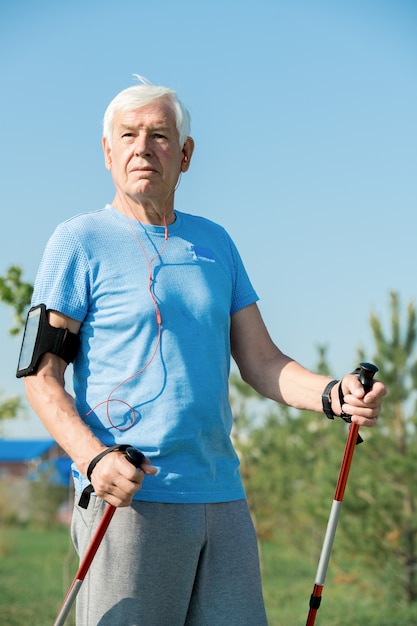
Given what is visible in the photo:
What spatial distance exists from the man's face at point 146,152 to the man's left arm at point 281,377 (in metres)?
0.43

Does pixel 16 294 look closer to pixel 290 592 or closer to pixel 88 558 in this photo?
pixel 88 558

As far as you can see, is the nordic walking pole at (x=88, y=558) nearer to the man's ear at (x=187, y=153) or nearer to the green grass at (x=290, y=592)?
the man's ear at (x=187, y=153)

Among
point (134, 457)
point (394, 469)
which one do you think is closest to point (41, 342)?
point (134, 457)

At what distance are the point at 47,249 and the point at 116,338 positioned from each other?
0.28 metres

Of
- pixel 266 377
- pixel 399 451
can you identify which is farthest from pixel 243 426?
pixel 266 377

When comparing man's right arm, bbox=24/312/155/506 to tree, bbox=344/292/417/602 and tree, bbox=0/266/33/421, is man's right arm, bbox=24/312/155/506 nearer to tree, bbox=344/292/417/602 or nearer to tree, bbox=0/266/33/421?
tree, bbox=0/266/33/421

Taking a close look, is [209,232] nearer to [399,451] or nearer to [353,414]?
[353,414]

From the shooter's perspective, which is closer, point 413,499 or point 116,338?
point 116,338

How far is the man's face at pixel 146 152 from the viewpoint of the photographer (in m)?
2.12

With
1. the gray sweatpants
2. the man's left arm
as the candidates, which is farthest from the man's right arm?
the man's left arm

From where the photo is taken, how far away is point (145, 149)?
6.93ft

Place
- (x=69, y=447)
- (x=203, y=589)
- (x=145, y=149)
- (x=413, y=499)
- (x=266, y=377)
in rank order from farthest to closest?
(x=413, y=499) → (x=266, y=377) → (x=145, y=149) → (x=203, y=589) → (x=69, y=447)

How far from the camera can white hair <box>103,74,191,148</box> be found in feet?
7.03

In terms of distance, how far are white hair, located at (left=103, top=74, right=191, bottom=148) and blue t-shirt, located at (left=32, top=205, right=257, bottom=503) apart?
0.90ft
